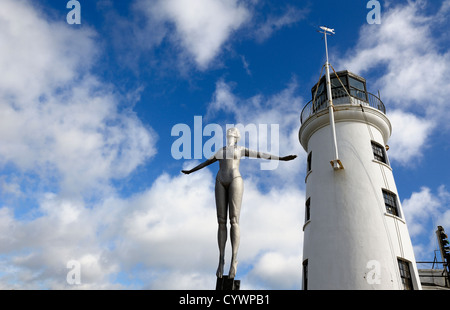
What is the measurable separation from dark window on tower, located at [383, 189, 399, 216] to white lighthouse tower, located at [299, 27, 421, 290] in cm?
5

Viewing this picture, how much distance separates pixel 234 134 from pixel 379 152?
1528cm

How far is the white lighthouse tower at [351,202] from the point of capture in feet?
55.2

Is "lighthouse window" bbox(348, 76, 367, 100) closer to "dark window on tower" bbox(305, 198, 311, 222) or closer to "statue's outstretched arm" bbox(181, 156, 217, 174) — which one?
"dark window on tower" bbox(305, 198, 311, 222)

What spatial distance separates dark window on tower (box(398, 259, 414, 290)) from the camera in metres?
16.7

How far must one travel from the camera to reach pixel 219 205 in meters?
8.34

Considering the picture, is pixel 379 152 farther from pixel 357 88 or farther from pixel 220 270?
pixel 220 270

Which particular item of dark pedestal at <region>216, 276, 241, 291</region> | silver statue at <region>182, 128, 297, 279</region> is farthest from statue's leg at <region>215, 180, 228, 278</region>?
dark pedestal at <region>216, 276, 241, 291</region>

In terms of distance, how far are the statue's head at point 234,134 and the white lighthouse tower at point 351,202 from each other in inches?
427

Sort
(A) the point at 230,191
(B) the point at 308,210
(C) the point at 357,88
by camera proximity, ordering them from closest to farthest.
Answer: (A) the point at 230,191
(B) the point at 308,210
(C) the point at 357,88

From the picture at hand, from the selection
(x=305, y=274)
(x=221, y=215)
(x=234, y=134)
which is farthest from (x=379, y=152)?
(x=221, y=215)

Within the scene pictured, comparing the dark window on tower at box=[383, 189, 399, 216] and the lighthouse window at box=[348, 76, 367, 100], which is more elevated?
the lighthouse window at box=[348, 76, 367, 100]

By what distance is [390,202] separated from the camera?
766 inches
